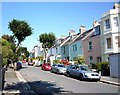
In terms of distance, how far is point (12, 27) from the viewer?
43375 millimetres

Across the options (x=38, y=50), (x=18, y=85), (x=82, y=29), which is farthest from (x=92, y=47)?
(x=38, y=50)

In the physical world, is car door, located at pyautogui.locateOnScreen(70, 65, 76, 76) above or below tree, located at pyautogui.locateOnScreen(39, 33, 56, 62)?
below

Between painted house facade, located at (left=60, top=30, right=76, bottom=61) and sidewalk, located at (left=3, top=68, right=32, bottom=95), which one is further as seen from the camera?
painted house facade, located at (left=60, top=30, right=76, bottom=61)

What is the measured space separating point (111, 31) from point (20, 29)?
1782 centimetres

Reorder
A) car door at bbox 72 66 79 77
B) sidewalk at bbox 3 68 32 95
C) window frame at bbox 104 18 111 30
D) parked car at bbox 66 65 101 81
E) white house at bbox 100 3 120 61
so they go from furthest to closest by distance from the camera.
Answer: window frame at bbox 104 18 111 30
white house at bbox 100 3 120 61
car door at bbox 72 66 79 77
parked car at bbox 66 65 101 81
sidewalk at bbox 3 68 32 95

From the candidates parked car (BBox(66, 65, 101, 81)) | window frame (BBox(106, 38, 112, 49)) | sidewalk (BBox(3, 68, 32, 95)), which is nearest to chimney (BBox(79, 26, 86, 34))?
window frame (BBox(106, 38, 112, 49))

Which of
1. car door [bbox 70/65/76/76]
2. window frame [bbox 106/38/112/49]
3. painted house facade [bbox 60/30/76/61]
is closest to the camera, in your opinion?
car door [bbox 70/65/76/76]

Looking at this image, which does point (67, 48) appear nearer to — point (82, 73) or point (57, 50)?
point (57, 50)

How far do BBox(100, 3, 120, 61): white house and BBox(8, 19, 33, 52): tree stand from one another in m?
15.5

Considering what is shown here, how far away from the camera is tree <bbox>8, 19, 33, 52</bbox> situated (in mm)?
42844

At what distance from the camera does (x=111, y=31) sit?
32.7m

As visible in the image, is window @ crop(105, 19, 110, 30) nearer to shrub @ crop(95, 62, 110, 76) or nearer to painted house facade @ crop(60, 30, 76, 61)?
shrub @ crop(95, 62, 110, 76)

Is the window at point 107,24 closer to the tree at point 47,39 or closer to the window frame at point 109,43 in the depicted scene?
the window frame at point 109,43

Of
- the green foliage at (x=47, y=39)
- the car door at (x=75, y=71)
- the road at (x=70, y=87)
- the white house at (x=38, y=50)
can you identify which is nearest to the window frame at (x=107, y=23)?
the car door at (x=75, y=71)
